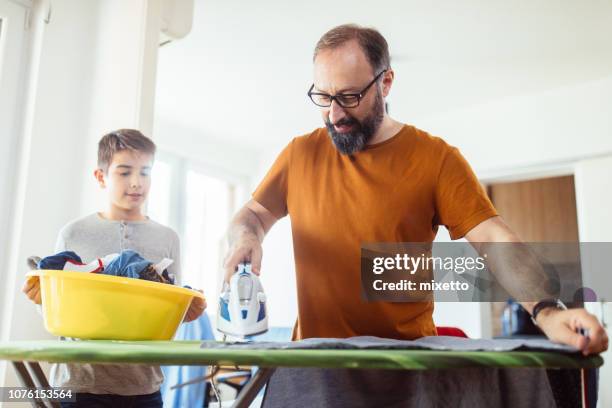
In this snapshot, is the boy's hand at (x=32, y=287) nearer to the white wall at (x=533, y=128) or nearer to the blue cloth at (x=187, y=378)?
the blue cloth at (x=187, y=378)

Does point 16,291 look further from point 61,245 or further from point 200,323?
point 200,323

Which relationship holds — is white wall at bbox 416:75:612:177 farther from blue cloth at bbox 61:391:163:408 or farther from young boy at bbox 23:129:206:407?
blue cloth at bbox 61:391:163:408

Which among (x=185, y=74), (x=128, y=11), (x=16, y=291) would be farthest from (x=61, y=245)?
(x=185, y=74)

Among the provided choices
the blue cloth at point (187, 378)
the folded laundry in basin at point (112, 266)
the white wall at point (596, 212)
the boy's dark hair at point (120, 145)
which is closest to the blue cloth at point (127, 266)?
the folded laundry in basin at point (112, 266)

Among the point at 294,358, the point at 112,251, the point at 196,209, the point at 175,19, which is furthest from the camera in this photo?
the point at 196,209

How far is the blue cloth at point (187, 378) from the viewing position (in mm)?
2857

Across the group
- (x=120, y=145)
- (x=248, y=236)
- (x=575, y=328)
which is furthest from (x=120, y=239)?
(x=575, y=328)

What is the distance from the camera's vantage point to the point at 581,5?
109 inches

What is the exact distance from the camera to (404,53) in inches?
130

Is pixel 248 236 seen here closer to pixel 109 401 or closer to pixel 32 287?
pixel 32 287

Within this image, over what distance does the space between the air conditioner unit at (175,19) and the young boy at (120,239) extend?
90 cm

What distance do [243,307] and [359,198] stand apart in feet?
1.28

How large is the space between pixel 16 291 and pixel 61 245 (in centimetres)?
60

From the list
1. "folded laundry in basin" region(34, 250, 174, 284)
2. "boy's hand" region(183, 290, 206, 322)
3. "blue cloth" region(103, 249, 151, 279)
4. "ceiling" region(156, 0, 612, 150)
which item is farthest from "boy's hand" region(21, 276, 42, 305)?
"ceiling" region(156, 0, 612, 150)
